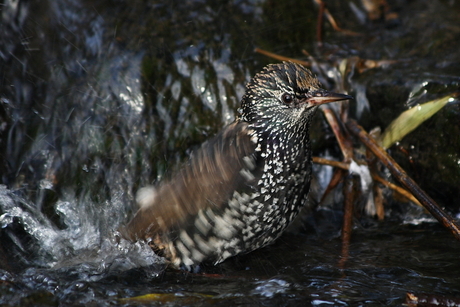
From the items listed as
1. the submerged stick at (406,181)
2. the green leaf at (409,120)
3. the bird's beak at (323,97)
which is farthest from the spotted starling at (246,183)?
the green leaf at (409,120)

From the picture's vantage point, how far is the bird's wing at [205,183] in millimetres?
3611

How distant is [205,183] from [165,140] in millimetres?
946

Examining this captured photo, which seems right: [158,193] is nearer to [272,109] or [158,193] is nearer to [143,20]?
[272,109]

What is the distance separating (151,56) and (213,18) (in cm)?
76

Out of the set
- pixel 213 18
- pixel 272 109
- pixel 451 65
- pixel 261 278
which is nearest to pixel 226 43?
pixel 213 18

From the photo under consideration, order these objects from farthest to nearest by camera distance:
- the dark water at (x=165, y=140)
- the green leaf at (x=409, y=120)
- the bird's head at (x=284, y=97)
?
the green leaf at (x=409, y=120), the bird's head at (x=284, y=97), the dark water at (x=165, y=140)

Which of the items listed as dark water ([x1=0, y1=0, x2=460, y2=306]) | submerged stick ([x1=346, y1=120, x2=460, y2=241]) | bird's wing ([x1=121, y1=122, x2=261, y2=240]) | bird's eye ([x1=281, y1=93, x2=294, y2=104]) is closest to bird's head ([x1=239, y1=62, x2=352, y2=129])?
bird's eye ([x1=281, y1=93, x2=294, y2=104])

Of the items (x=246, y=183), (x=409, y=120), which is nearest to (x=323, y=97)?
A: (x=246, y=183)

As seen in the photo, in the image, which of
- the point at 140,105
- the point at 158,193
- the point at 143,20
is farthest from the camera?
the point at 143,20

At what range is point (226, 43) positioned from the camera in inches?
195

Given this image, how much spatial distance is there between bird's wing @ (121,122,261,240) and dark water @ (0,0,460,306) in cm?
24

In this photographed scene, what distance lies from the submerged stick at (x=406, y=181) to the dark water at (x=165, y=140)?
0.23 m

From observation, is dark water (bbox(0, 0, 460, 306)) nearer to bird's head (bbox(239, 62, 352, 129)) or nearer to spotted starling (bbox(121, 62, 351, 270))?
spotted starling (bbox(121, 62, 351, 270))

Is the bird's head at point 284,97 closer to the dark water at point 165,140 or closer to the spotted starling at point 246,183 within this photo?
the spotted starling at point 246,183
